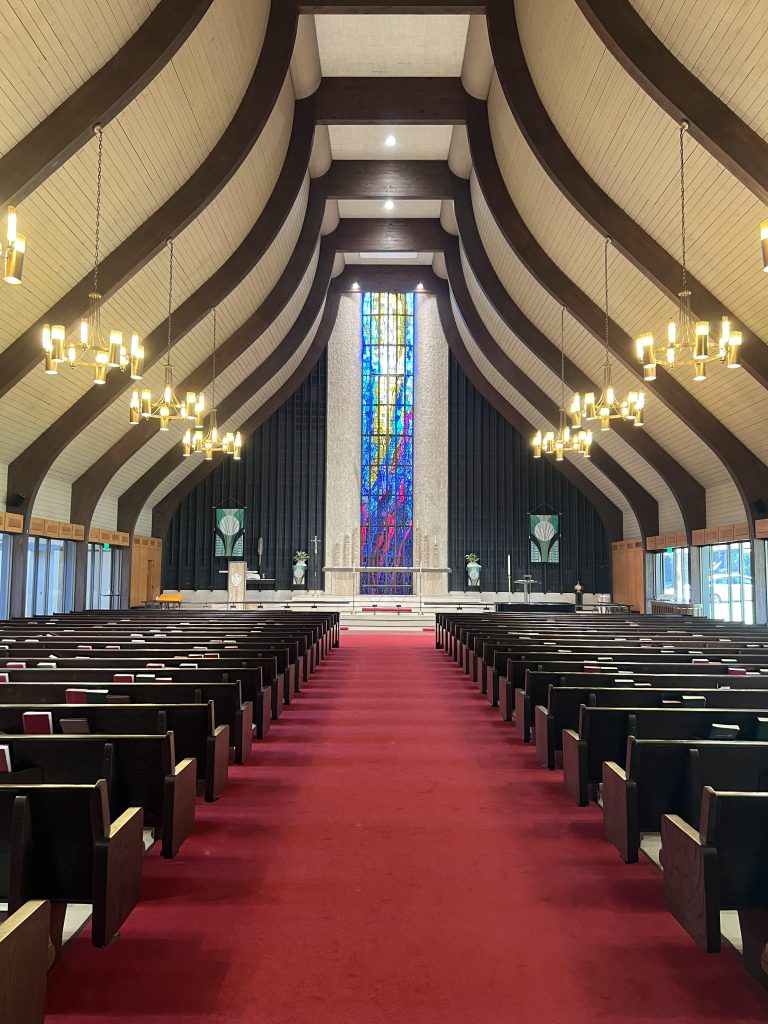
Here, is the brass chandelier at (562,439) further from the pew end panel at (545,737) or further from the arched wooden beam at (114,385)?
the pew end panel at (545,737)

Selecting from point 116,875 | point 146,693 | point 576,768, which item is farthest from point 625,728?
point 146,693

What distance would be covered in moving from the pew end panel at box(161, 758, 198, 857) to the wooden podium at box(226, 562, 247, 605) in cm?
1847

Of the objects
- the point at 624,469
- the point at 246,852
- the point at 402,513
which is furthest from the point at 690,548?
the point at 246,852

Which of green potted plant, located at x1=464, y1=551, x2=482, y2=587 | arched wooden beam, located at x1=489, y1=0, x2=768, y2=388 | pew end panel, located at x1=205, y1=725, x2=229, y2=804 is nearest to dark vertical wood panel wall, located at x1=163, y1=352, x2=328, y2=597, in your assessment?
green potted plant, located at x1=464, y1=551, x2=482, y2=587

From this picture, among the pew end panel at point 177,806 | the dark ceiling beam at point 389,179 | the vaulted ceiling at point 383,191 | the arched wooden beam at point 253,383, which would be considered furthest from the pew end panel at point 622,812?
the arched wooden beam at point 253,383

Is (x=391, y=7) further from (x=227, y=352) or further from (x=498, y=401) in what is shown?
(x=498, y=401)

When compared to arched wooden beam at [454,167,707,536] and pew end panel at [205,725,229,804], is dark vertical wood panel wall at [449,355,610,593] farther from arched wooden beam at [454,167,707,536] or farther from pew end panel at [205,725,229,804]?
pew end panel at [205,725,229,804]

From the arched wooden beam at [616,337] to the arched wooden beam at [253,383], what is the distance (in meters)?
6.75

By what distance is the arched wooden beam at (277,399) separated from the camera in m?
23.0

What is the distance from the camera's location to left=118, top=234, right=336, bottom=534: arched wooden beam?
19.7 m

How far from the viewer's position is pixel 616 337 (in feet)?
46.6

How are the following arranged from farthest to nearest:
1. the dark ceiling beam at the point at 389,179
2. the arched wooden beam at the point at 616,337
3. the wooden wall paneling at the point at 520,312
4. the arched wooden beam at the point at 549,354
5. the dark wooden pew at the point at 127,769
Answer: the dark ceiling beam at the point at 389,179
the arched wooden beam at the point at 549,354
the wooden wall paneling at the point at 520,312
the arched wooden beam at the point at 616,337
the dark wooden pew at the point at 127,769

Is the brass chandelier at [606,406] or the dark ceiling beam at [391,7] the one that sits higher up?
the dark ceiling beam at [391,7]

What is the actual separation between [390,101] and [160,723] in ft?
46.0
